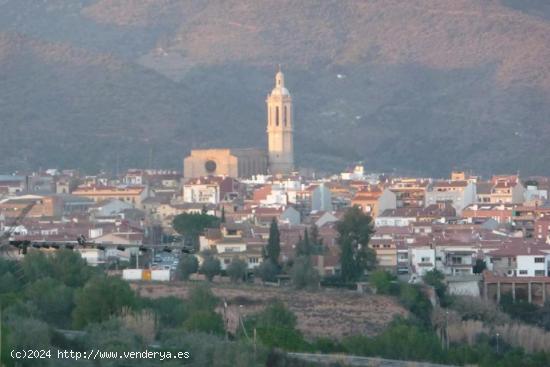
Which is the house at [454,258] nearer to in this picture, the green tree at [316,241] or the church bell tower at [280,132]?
the green tree at [316,241]

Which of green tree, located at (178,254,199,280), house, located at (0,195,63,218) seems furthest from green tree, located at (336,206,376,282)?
house, located at (0,195,63,218)

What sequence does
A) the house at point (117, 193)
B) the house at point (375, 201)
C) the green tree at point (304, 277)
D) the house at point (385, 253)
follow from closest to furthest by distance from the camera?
the green tree at point (304, 277)
the house at point (385, 253)
the house at point (375, 201)
the house at point (117, 193)

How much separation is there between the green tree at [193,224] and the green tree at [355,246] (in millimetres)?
5046

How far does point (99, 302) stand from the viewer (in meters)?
42.8

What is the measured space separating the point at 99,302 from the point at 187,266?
33.7 feet

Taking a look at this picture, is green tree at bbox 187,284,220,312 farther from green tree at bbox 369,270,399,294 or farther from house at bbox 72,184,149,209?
house at bbox 72,184,149,209

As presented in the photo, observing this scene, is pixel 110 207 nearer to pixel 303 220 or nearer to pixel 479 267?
pixel 303 220

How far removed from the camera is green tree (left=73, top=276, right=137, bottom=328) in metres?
42.4

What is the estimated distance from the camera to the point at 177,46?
148 meters

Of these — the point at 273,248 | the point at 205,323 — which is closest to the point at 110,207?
the point at 273,248

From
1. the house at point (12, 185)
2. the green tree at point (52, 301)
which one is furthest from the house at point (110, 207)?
the green tree at point (52, 301)

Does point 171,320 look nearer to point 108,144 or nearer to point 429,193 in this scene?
point 429,193

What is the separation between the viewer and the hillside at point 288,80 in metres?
110

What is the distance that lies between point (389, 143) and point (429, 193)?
149 ft
